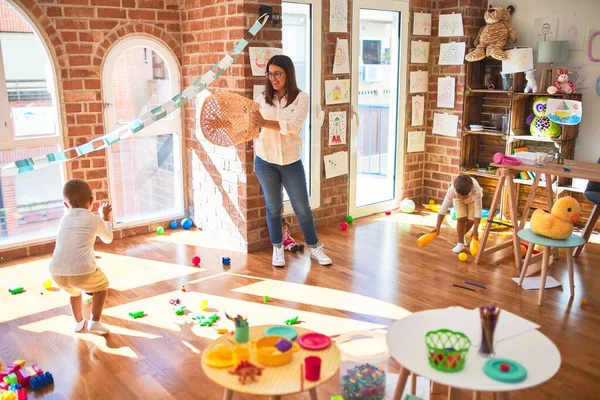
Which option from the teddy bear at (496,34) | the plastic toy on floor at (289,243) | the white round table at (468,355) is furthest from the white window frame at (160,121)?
the white round table at (468,355)

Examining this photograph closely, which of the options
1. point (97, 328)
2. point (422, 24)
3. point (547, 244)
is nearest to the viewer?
point (97, 328)

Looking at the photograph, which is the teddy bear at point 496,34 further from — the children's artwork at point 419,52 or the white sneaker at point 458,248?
the white sneaker at point 458,248

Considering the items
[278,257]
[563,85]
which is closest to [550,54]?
[563,85]

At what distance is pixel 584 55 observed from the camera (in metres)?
4.94

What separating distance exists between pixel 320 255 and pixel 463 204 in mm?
1212

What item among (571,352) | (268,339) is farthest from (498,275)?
(268,339)

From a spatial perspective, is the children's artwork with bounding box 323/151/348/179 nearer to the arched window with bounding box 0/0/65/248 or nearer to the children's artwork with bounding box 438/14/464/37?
the children's artwork with bounding box 438/14/464/37

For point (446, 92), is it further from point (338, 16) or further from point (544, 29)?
point (338, 16)

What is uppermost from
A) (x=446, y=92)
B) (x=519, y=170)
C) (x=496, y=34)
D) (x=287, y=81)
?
(x=496, y=34)

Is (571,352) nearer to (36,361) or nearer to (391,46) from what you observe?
(36,361)

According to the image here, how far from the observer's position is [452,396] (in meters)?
2.04

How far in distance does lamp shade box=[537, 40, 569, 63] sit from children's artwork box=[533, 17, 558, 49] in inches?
10.8

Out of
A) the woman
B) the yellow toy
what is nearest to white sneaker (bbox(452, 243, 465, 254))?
the yellow toy

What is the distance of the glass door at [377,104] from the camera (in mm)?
5254
